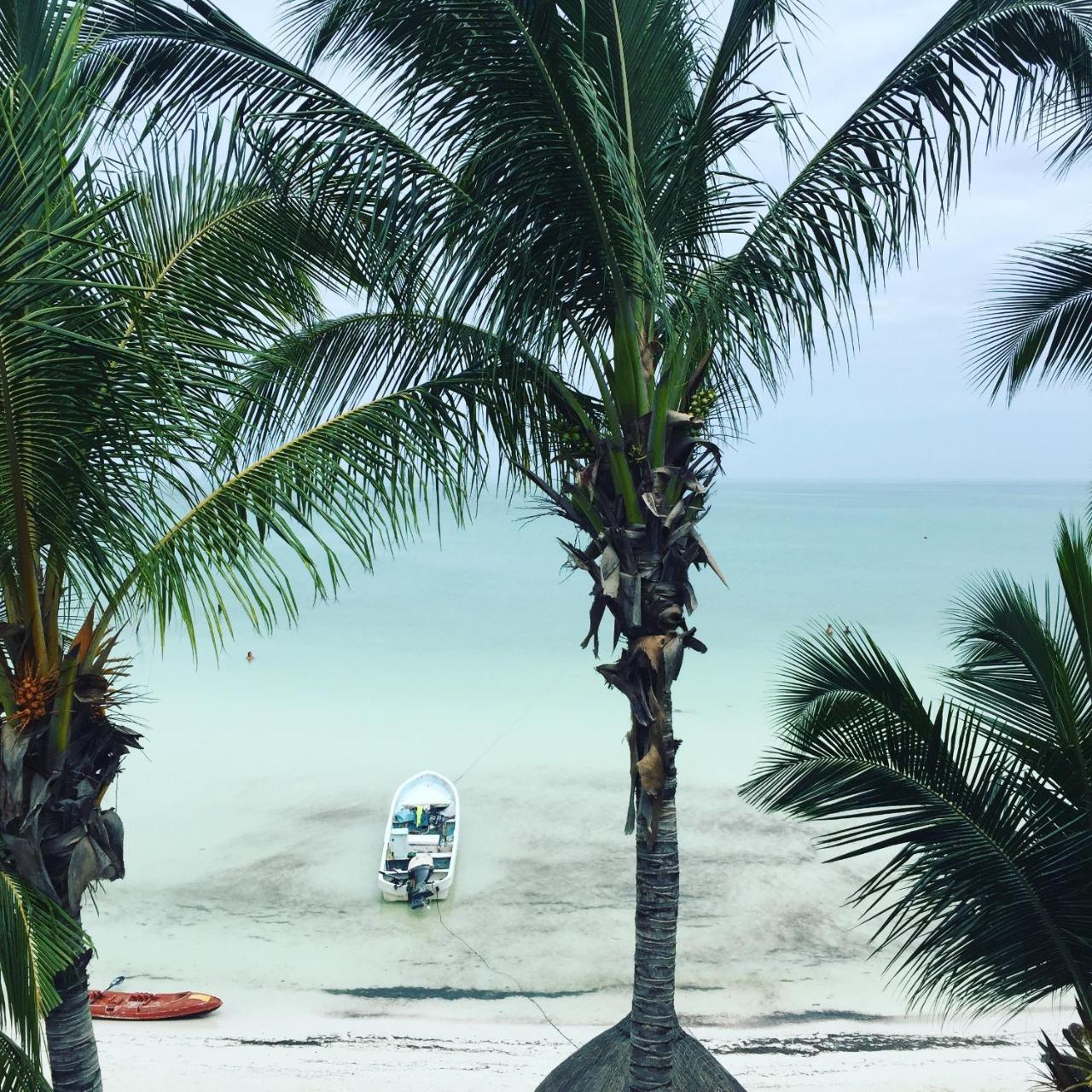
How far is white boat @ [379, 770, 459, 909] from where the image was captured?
47.3 feet

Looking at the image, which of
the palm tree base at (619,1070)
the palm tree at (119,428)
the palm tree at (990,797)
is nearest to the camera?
the palm tree at (119,428)

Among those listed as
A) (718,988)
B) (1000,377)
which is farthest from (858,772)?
(718,988)

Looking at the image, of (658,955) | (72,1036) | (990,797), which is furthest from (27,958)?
(990,797)

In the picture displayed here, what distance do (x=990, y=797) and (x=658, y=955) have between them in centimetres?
247

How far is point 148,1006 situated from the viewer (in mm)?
11641

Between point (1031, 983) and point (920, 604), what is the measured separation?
149 feet

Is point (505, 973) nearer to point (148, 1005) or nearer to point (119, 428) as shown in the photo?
point (148, 1005)

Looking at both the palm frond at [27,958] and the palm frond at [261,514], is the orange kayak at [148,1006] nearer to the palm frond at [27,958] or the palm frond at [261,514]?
the palm frond at [261,514]

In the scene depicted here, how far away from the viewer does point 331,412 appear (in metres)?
6.43

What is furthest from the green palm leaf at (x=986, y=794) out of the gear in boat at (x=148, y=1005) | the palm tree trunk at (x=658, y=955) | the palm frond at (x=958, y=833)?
the gear in boat at (x=148, y=1005)

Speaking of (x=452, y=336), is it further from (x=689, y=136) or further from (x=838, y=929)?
(x=838, y=929)

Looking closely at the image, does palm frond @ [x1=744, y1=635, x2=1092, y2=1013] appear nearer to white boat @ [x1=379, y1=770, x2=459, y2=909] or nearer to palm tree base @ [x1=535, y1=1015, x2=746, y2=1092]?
palm tree base @ [x1=535, y1=1015, x2=746, y2=1092]

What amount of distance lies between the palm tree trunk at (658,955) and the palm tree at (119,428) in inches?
92.6

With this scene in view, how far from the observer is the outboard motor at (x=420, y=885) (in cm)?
1420
